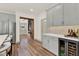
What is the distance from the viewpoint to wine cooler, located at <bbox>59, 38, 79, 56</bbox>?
2486mm

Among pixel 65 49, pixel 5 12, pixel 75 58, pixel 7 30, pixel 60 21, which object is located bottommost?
pixel 65 49

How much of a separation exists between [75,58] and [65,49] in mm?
1715

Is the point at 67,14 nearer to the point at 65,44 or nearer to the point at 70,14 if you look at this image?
the point at 70,14

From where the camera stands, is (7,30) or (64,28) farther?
(7,30)

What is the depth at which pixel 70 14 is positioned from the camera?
3178 millimetres

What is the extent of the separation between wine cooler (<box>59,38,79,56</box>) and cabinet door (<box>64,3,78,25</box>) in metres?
0.60

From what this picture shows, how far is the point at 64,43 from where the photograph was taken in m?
2.96

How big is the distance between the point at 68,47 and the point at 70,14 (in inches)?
40.2

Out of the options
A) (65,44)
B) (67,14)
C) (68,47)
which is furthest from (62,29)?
(68,47)

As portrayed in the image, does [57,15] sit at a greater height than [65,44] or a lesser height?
greater

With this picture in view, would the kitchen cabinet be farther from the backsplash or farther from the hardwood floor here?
the hardwood floor

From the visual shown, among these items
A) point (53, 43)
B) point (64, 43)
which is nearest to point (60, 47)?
point (64, 43)

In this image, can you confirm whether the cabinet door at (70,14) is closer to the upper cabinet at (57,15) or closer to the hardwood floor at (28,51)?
the upper cabinet at (57,15)

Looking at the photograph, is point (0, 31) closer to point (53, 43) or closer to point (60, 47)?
point (53, 43)
